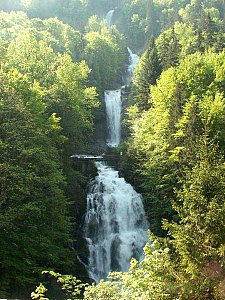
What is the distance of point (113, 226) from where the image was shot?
105ft

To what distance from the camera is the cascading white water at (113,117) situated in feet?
188

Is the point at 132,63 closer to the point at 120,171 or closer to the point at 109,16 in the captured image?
the point at 109,16

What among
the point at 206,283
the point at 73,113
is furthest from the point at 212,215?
the point at 73,113

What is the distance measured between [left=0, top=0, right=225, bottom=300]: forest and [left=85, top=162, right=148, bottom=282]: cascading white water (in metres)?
0.91

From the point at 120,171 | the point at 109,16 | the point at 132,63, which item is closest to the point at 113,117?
the point at 120,171

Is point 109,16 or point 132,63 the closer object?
point 132,63

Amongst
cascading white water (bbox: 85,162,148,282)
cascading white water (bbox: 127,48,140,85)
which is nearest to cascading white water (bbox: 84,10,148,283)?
cascading white water (bbox: 85,162,148,282)

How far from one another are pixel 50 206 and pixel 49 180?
6.18 feet

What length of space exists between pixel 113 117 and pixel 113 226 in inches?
1161

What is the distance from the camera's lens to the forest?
1144 cm

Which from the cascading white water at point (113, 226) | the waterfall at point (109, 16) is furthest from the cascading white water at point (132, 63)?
the cascading white water at point (113, 226)

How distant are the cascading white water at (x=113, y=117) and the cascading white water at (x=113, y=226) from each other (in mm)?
21263

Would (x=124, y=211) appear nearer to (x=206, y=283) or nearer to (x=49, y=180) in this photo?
(x=49, y=180)

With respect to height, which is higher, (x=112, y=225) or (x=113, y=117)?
(x=113, y=117)
